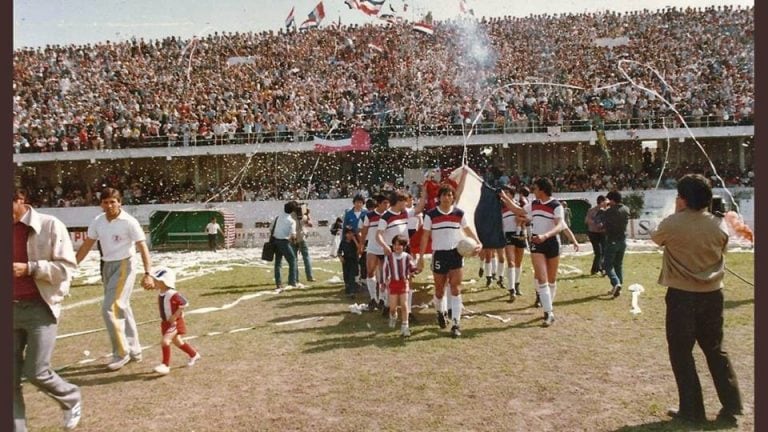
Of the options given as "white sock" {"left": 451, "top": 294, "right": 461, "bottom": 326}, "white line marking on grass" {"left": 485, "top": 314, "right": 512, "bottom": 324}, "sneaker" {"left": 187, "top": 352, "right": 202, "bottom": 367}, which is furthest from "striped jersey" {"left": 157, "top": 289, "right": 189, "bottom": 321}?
"white line marking on grass" {"left": 485, "top": 314, "right": 512, "bottom": 324}

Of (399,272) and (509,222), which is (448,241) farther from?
(509,222)

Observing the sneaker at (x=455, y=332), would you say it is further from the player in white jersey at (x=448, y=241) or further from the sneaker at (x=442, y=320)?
the sneaker at (x=442, y=320)

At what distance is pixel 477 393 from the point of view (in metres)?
5.54

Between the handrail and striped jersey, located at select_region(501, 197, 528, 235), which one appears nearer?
striped jersey, located at select_region(501, 197, 528, 235)

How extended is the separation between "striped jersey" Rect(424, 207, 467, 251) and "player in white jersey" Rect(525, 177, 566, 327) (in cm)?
114

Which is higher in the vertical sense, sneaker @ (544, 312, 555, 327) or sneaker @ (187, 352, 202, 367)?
sneaker @ (187, 352, 202, 367)

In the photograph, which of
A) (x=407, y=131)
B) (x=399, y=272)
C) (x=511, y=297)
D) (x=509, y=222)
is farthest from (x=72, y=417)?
(x=407, y=131)

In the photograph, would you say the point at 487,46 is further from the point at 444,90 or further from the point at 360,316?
the point at 360,316

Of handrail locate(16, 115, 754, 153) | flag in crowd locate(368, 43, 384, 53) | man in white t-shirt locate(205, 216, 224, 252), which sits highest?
flag in crowd locate(368, 43, 384, 53)

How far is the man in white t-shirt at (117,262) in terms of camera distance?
265 inches

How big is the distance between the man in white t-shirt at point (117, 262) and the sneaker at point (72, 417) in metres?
1.74

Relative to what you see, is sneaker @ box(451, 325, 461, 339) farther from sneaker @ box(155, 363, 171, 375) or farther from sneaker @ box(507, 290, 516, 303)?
sneaker @ box(155, 363, 171, 375)

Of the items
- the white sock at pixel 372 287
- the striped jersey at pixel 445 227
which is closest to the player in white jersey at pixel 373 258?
the white sock at pixel 372 287

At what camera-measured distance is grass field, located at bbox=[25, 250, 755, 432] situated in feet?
16.6
